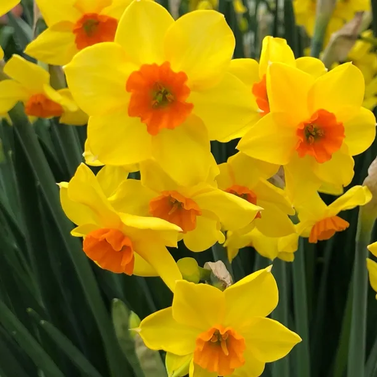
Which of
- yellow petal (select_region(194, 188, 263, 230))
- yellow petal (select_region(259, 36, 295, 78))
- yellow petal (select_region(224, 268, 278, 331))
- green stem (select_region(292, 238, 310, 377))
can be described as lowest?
green stem (select_region(292, 238, 310, 377))

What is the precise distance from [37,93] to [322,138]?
0.38 metres

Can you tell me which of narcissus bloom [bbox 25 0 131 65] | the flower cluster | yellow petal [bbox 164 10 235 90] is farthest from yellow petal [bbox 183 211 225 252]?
narcissus bloom [bbox 25 0 131 65]

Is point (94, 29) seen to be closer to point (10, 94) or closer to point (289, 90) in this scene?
point (10, 94)

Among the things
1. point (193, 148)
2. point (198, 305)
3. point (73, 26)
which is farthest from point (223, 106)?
point (73, 26)

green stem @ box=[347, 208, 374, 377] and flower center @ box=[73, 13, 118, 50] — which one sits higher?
flower center @ box=[73, 13, 118, 50]

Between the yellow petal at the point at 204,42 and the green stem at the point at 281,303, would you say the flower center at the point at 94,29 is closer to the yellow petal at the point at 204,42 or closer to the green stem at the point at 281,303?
the yellow petal at the point at 204,42

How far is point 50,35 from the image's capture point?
52cm

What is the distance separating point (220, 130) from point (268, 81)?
49 mm

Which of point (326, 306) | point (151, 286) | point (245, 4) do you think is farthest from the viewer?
point (245, 4)

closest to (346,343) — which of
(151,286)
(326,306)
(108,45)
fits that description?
(326,306)

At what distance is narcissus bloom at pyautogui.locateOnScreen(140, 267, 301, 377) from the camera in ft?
1.14

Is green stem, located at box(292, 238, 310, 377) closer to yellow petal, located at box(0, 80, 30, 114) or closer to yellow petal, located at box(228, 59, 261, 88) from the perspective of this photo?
yellow petal, located at box(228, 59, 261, 88)

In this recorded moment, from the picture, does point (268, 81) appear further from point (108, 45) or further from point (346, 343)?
point (346, 343)

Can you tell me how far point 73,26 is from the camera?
0.52 meters
